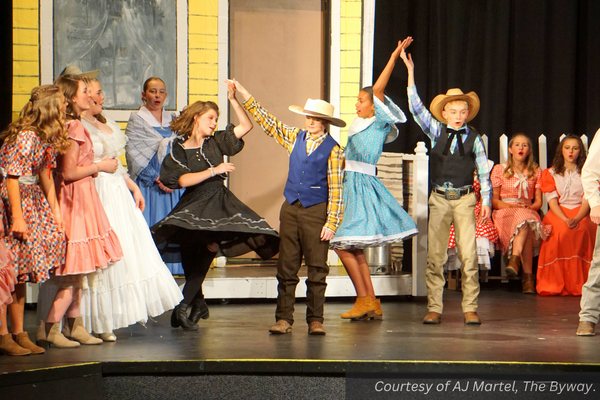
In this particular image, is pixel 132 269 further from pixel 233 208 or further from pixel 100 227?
pixel 233 208

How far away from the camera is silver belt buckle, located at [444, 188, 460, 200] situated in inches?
177

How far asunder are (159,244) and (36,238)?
92 centimetres

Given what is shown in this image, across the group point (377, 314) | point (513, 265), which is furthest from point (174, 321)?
point (513, 265)

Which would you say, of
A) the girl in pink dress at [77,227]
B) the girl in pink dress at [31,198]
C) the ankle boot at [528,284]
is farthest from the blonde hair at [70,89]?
the ankle boot at [528,284]

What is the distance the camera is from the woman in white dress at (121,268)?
3.88 metres

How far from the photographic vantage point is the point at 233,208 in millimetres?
4180

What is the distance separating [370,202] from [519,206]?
219 cm

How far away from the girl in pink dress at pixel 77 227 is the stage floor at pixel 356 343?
0.16m

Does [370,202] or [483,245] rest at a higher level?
[370,202]

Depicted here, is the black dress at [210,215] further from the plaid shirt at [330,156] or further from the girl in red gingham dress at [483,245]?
the girl in red gingham dress at [483,245]

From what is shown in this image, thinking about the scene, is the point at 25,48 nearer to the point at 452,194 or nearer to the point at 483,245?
the point at 452,194

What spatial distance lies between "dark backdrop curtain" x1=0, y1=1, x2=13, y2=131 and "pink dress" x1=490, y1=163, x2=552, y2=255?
13.7ft

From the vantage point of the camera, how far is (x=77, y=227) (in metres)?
3.68

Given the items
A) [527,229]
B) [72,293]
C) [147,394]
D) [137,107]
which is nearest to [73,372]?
[147,394]
